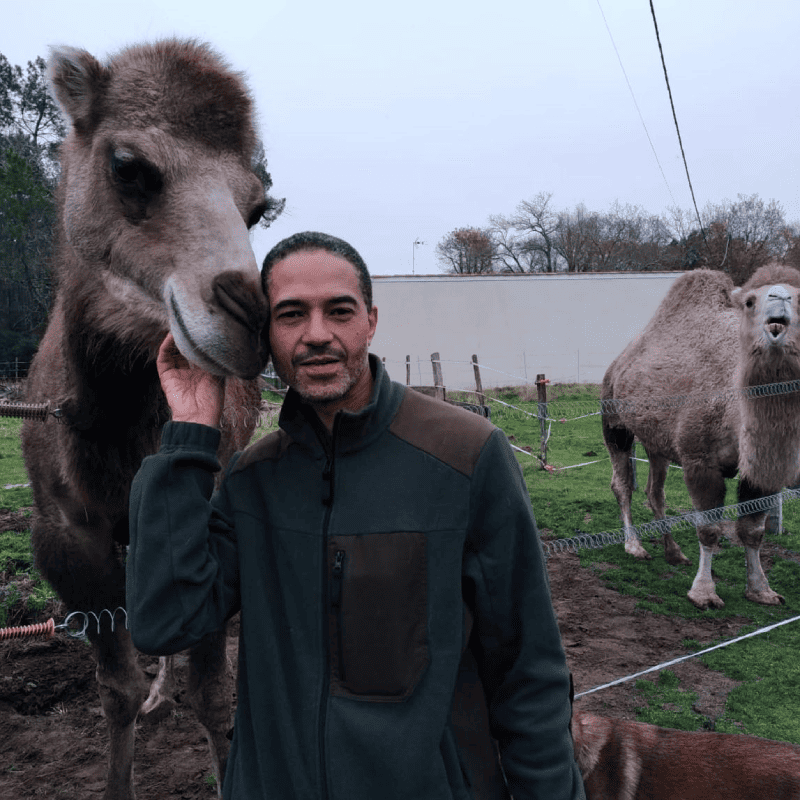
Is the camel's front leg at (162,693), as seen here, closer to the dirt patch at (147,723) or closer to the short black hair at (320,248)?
the dirt patch at (147,723)

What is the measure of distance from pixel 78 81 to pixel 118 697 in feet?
8.22

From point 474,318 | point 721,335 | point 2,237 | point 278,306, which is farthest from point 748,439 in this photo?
point 474,318

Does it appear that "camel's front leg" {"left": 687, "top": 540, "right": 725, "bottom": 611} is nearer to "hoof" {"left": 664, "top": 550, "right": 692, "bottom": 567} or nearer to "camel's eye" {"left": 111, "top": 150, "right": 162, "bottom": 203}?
"hoof" {"left": 664, "top": 550, "right": 692, "bottom": 567}

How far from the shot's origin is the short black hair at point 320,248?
154cm

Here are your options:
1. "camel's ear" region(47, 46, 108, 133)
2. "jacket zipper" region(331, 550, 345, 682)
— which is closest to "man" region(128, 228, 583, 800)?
"jacket zipper" region(331, 550, 345, 682)

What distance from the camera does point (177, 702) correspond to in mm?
4051

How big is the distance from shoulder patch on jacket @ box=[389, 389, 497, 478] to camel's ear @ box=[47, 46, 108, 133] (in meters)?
1.54

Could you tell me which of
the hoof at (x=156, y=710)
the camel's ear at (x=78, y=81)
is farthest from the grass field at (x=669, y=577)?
the camel's ear at (x=78, y=81)

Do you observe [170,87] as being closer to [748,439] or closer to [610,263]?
[748,439]

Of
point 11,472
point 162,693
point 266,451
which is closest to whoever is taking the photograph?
point 266,451

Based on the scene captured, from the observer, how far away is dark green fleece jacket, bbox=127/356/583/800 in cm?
138

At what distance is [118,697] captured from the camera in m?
3.00

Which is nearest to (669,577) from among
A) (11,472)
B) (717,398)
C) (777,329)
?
(717,398)

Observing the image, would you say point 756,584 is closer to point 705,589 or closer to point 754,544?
point 754,544
